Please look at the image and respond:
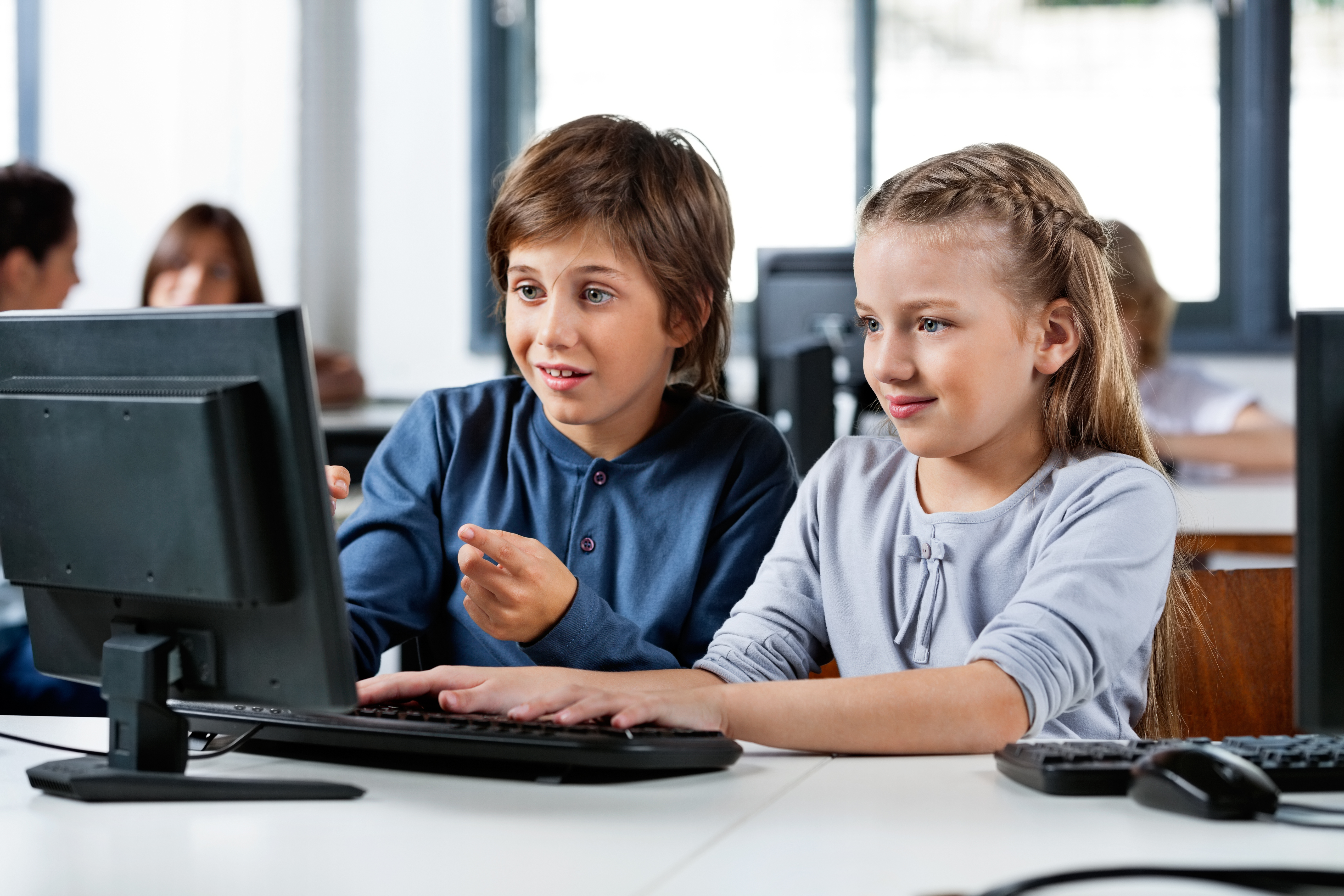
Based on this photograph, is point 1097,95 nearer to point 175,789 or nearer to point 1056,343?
point 1056,343

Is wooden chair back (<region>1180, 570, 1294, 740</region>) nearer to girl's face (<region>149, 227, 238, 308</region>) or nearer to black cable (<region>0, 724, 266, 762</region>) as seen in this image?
black cable (<region>0, 724, 266, 762</region>)

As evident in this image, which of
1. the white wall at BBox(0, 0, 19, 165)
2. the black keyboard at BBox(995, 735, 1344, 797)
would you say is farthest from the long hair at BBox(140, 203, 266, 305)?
the black keyboard at BBox(995, 735, 1344, 797)

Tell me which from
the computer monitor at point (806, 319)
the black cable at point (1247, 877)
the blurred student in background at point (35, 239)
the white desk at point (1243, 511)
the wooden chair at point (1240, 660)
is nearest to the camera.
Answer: the black cable at point (1247, 877)

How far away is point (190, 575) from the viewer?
0.82m

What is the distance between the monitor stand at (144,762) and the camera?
2.72ft

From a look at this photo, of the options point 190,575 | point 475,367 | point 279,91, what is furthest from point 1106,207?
point 190,575

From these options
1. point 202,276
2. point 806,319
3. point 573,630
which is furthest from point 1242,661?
point 202,276

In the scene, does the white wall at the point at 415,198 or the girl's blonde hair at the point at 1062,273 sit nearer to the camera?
the girl's blonde hair at the point at 1062,273

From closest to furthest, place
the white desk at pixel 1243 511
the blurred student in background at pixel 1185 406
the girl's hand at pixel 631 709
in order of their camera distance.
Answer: the girl's hand at pixel 631 709, the white desk at pixel 1243 511, the blurred student in background at pixel 1185 406

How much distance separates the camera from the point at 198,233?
350cm

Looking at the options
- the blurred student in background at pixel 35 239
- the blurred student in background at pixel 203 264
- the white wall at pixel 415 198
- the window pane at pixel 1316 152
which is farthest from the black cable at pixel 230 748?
the window pane at pixel 1316 152

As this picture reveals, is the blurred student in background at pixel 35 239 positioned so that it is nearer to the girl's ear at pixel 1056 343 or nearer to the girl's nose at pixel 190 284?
the girl's nose at pixel 190 284

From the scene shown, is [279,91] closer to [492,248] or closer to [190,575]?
[492,248]

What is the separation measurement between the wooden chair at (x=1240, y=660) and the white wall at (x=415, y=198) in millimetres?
3154
